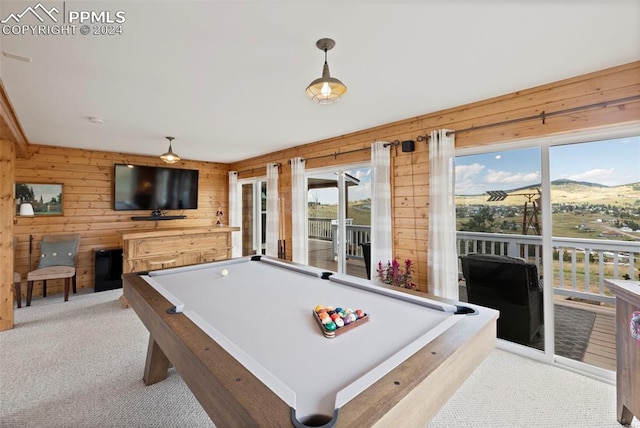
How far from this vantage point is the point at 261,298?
187cm

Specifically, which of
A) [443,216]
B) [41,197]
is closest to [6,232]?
[41,197]

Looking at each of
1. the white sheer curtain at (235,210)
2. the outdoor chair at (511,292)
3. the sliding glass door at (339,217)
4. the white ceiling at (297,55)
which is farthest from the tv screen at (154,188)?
the outdoor chair at (511,292)

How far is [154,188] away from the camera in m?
5.52

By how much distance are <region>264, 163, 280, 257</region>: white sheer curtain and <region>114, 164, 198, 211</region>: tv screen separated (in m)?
1.83

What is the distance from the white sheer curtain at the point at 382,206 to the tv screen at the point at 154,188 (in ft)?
13.5

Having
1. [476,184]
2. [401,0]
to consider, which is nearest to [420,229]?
[476,184]

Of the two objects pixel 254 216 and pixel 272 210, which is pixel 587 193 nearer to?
pixel 272 210

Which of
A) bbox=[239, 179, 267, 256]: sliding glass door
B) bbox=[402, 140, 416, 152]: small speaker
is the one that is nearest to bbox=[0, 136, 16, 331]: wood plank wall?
bbox=[239, 179, 267, 256]: sliding glass door

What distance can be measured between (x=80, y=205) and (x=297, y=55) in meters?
5.09

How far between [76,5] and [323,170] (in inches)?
132

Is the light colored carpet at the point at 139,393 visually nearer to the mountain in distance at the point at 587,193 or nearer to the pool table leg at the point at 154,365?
the pool table leg at the point at 154,365

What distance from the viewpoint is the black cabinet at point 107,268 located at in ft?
15.5

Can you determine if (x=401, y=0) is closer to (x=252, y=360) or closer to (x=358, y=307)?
(x=358, y=307)

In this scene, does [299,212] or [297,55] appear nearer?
[297,55]
